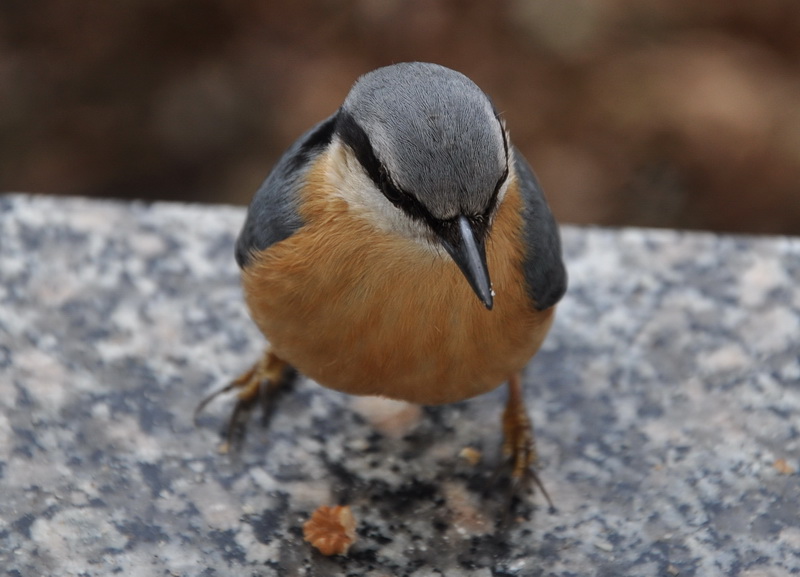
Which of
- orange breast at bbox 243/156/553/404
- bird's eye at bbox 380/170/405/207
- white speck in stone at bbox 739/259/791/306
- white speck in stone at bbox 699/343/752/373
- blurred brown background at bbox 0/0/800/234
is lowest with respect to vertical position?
blurred brown background at bbox 0/0/800/234

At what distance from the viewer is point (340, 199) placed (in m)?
2.61

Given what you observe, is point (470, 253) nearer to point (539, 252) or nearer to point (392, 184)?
point (392, 184)

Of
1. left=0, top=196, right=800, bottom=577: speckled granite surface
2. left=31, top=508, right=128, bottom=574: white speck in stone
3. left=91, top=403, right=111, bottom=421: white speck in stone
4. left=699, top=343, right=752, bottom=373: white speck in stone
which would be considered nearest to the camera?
left=31, top=508, right=128, bottom=574: white speck in stone

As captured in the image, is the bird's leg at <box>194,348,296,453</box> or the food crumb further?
the bird's leg at <box>194,348,296,453</box>

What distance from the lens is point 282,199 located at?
9.14 feet

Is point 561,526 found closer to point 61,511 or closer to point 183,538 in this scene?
point 183,538

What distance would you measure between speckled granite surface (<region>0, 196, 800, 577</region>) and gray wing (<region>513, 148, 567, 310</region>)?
62 centimetres

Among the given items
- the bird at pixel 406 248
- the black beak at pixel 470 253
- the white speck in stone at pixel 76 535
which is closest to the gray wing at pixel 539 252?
the bird at pixel 406 248

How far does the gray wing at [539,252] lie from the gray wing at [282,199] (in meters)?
0.56

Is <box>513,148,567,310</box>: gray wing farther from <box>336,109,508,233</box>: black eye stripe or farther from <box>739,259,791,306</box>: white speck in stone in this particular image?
<box>739,259,791,306</box>: white speck in stone

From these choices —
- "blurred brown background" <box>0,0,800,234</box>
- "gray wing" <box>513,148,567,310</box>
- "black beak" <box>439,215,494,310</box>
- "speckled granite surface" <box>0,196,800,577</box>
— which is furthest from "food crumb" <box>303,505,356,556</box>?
"blurred brown background" <box>0,0,800,234</box>

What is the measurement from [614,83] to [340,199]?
180 inches

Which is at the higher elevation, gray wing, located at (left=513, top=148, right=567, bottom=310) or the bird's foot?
gray wing, located at (left=513, top=148, right=567, bottom=310)

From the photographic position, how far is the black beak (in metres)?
2.30
